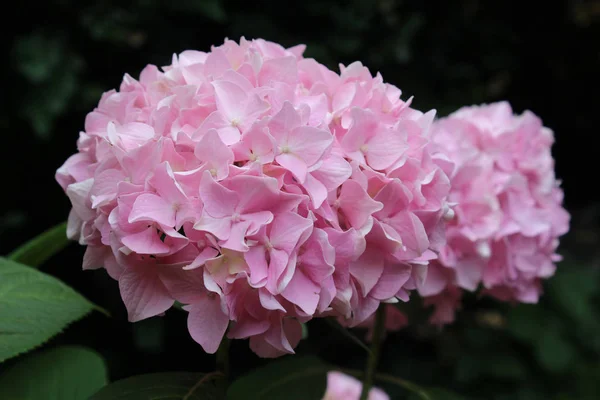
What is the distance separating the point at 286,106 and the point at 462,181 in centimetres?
33

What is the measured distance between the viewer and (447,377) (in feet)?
6.09

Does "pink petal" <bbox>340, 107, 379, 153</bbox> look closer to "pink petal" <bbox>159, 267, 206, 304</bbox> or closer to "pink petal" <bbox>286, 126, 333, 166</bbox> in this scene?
"pink petal" <bbox>286, 126, 333, 166</bbox>

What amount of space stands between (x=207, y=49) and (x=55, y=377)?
118 cm

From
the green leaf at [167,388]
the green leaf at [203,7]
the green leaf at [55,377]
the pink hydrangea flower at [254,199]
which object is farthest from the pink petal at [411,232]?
the green leaf at [203,7]

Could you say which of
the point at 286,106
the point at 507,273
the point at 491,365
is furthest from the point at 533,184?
the point at 491,365

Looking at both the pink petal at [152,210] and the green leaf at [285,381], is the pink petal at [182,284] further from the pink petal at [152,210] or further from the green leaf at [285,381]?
the green leaf at [285,381]

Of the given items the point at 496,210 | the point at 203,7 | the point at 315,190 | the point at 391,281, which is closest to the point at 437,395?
the point at 496,210

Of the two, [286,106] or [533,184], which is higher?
[533,184]

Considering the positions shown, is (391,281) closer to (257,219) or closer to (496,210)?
(257,219)

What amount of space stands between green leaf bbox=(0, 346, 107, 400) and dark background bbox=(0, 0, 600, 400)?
0.84 meters

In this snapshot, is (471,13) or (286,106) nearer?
(286,106)

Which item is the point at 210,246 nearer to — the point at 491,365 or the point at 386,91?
the point at 386,91

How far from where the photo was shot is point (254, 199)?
0.45 meters

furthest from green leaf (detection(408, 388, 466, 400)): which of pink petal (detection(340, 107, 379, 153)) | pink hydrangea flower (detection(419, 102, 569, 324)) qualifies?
pink petal (detection(340, 107, 379, 153))
